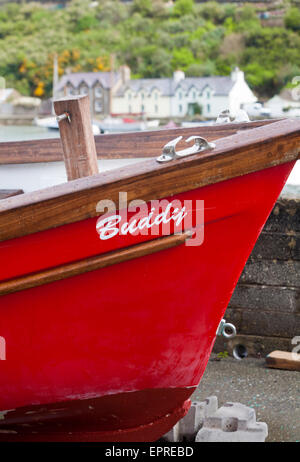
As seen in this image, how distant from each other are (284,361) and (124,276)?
6.15 ft

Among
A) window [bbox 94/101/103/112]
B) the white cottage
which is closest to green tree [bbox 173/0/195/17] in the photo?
the white cottage

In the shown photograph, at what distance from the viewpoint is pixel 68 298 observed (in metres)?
2.42

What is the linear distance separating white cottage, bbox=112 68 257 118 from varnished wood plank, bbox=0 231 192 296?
48.7 m

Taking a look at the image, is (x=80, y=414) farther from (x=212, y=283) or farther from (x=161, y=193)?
(x=161, y=193)

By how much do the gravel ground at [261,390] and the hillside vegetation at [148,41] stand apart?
159ft

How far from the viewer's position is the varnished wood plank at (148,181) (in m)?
2.22

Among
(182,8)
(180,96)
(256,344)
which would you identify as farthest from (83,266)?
(182,8)

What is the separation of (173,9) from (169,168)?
7657cm

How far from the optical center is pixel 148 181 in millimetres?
2252

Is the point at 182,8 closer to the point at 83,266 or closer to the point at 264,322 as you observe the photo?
the point at 264,322

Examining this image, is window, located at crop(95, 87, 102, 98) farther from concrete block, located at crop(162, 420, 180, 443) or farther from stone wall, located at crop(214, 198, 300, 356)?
concrete block, located at crop(162, 420, 180, 443)

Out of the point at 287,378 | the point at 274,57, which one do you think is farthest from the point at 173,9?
the point at 287,378

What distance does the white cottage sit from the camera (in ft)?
170

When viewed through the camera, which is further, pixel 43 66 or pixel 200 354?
pixel 43 66
